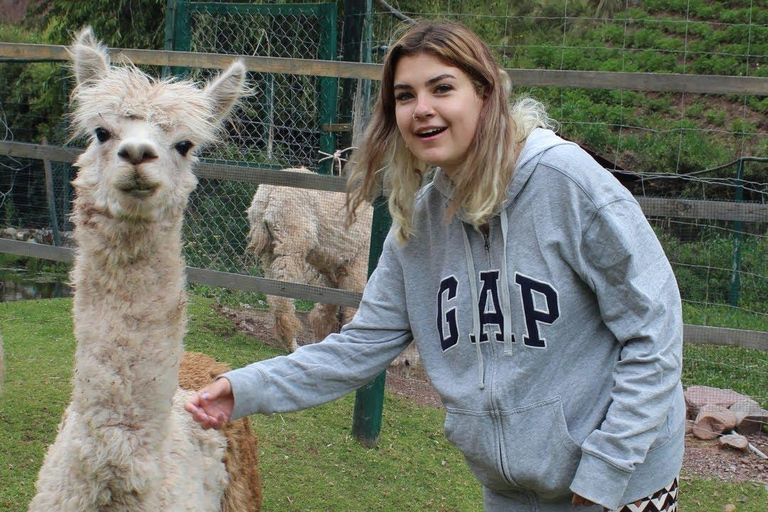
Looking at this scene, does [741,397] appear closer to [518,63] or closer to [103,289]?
[103,289]

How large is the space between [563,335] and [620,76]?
2348 millimetres

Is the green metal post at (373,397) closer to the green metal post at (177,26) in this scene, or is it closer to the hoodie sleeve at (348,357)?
the hoodie sleeve at (348,357)

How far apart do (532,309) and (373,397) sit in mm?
2621

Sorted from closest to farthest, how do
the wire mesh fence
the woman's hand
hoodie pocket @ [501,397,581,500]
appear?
hoodie pocket @ [501,397,581,500], the woman's hand, the wire mesh fence

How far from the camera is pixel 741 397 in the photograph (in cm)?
525

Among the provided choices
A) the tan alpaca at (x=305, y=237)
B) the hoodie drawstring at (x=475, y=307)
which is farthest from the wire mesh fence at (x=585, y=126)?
the hoodie drawstring at (x=475, y=307)

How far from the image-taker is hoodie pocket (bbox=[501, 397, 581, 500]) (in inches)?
72.2

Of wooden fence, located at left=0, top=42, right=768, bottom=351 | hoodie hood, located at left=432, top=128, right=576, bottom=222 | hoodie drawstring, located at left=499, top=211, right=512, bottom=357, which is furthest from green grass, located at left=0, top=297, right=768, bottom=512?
hoodie hood, located at left=432, top=128, right=576, bottom=222

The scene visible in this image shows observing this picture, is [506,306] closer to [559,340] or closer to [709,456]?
[559,340]

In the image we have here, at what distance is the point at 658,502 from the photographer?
1858 millimetres

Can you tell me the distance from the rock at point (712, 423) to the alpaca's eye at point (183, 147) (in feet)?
11.8

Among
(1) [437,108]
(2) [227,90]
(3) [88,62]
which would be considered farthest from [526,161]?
(3) [88,62]

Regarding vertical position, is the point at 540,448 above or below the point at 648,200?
below

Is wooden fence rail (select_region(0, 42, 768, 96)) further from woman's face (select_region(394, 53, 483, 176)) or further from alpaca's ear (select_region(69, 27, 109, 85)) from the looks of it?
woman's face (select_region(394, 53, 483, 176))
